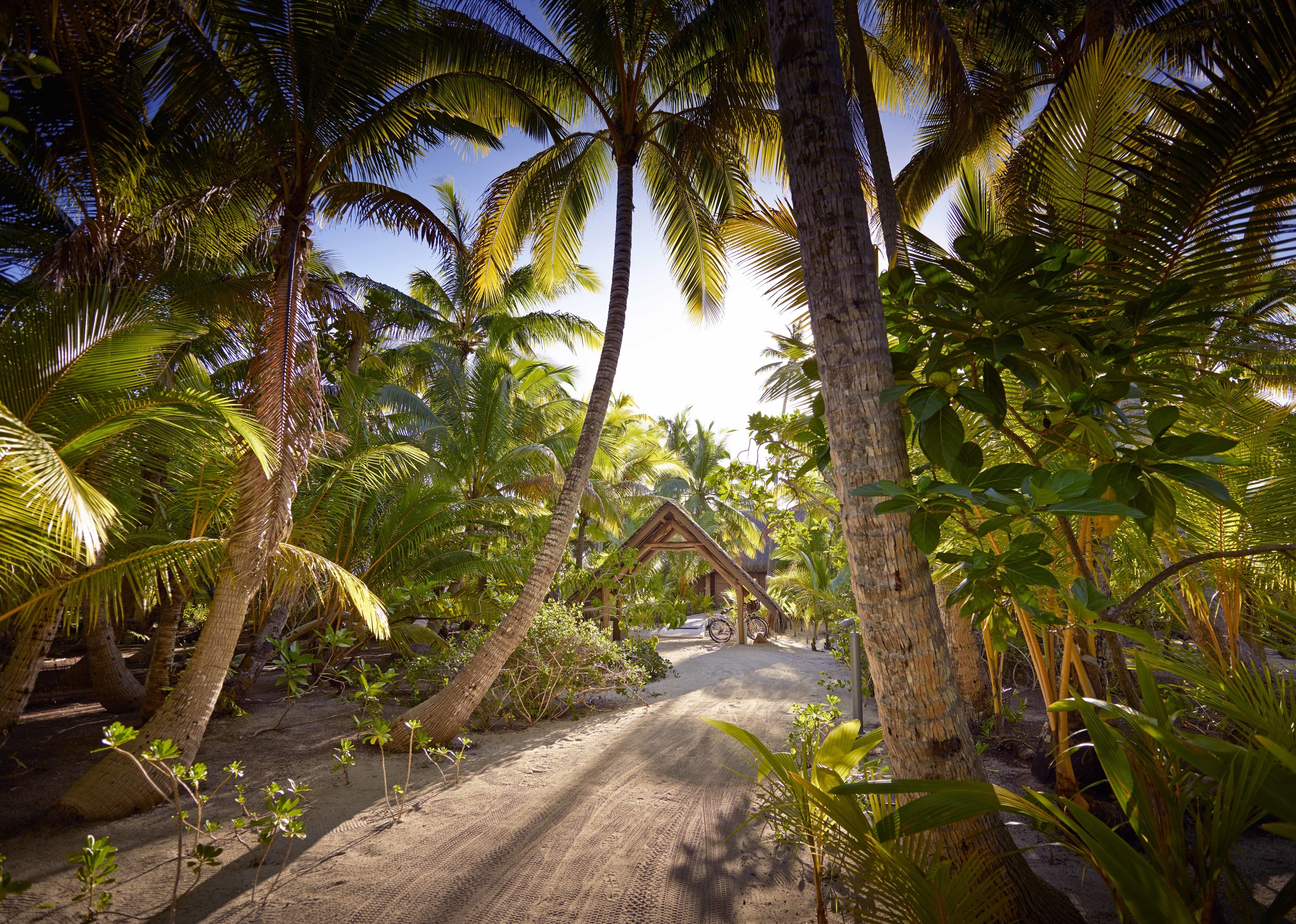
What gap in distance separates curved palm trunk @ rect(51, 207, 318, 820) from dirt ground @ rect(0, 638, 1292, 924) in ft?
1.73

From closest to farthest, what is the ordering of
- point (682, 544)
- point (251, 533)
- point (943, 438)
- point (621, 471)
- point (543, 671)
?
1. point (943, 438)
2. point (251, 533)
3. point (543, 671)
4. point (682, 544)
5. point (621, 471)

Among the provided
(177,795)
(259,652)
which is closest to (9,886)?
(177,795)

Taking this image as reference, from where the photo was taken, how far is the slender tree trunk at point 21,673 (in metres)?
4.62

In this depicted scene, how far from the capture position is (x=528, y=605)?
5.50m

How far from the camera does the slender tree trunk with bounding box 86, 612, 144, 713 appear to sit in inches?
255

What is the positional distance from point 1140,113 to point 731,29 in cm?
541

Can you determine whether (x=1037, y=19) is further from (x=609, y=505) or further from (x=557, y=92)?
(x=609, y=505)

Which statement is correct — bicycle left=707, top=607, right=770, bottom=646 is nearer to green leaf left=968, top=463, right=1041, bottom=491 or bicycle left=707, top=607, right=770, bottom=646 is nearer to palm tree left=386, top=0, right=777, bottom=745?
palm tree left=386, top=0, right=777, bottom=745

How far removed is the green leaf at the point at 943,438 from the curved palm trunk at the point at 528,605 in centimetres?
406

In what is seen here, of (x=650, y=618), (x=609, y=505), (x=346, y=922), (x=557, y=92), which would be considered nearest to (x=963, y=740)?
(x=346, y=922)

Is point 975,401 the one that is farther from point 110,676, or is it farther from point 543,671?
point 110,676

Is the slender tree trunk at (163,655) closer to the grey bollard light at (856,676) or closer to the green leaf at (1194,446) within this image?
the grey bollard light at (856,676)

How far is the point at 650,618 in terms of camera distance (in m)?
11.5

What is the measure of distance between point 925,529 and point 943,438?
302mm
